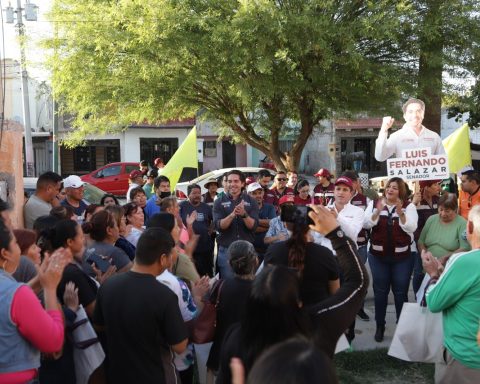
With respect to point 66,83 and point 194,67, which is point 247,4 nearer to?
point 194,67

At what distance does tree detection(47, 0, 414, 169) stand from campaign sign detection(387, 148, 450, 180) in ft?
14.2

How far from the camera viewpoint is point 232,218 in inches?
223

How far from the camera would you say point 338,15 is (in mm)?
10734

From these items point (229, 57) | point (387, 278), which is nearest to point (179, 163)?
point (229, 57)

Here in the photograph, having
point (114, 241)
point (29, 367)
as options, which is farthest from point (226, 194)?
point (29, 367)

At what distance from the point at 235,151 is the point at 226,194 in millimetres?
27041

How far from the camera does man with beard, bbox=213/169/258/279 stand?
5742mm

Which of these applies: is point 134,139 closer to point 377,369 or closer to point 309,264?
point 377,369

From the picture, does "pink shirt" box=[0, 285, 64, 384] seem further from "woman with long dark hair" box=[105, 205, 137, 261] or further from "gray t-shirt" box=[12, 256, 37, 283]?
"woman with long dark hair" box=[105, 205, 137, 261]

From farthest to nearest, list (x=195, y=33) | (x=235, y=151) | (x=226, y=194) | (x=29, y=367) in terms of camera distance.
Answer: (x=235, y=151)
(x=195, y=33)
(x=226, y=194)
(x=29, y=367)

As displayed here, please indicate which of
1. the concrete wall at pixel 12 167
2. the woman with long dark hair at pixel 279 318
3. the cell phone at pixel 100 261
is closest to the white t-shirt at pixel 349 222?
the cell phone at pixel 100 261

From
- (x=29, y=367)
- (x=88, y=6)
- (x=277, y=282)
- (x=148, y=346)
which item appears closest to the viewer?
(x=277, y=282)

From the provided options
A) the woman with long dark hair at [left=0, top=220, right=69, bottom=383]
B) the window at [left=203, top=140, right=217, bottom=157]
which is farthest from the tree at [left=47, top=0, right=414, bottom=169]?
the window at [left=203, top=140, right=217, bottom=157]

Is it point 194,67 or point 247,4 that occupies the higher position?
point 247,4
